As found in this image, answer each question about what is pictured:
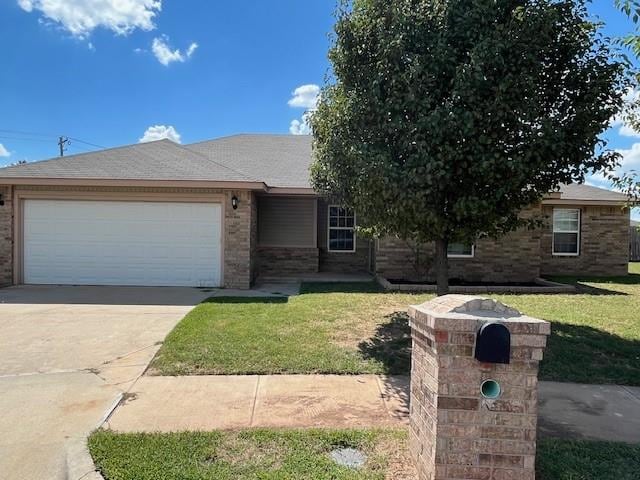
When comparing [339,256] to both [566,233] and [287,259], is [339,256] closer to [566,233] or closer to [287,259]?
[287,259]

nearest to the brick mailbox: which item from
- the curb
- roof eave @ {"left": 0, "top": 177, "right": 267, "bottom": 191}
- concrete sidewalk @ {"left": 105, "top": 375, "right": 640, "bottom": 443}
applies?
concrete sidewalk @ {"left": 105, "top": 375, "right": 640, "bottom": 443}

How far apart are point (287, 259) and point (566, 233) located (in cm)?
1018

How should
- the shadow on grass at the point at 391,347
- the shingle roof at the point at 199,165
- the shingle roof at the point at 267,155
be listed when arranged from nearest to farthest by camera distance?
the shadow on grass at the point at 391,347, the shingle roof at the point at 199,165, the shingle roof at the point at 267,155

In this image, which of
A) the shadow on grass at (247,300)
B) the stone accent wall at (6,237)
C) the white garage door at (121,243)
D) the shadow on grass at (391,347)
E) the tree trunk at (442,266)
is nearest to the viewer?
the shadow on grass at (391,347)

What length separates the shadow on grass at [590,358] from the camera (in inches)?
210

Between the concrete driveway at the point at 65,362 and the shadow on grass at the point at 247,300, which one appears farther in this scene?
the shadow on grass at the point at 247,300

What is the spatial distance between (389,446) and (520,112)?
441 cm

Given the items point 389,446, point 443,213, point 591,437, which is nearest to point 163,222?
point 443,213

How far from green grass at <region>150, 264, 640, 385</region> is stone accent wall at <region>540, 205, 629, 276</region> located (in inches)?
228

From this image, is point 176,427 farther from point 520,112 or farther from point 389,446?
point 520,112

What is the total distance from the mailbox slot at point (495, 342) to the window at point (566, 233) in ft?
50.2

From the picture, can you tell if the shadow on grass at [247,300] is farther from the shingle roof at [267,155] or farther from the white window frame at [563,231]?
the white window frame at [563,231]

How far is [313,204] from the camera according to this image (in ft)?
50.7

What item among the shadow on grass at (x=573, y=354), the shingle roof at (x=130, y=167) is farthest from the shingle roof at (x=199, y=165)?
the shadow on grass at (x=573, y=354)
